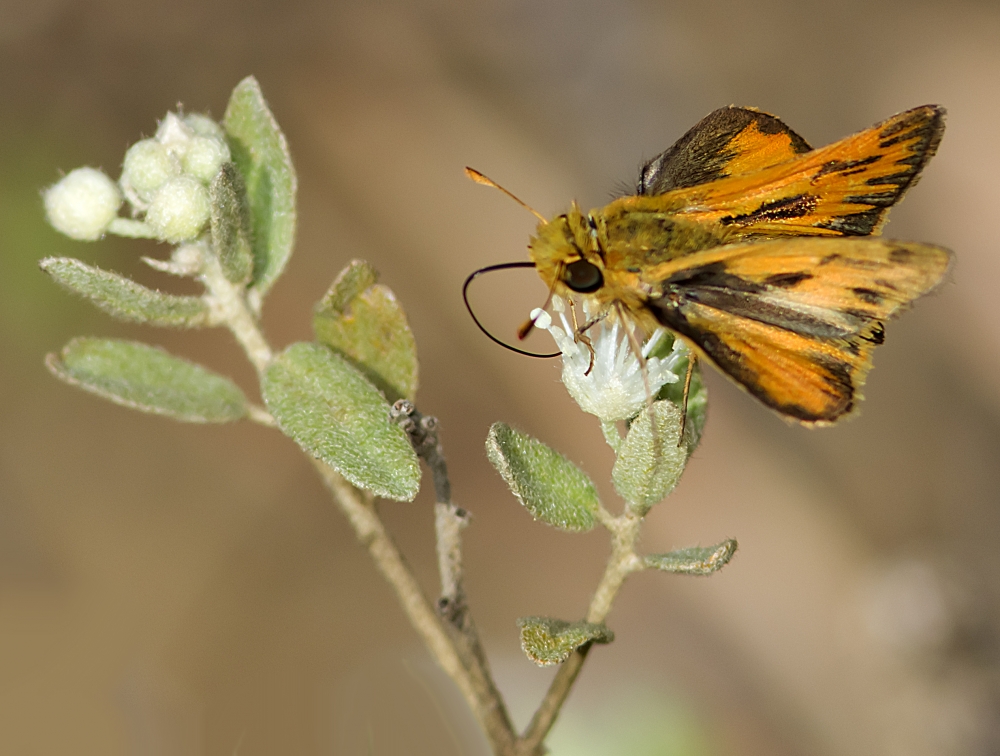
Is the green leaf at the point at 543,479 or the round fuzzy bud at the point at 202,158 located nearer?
the green leaf at the point at 543,479

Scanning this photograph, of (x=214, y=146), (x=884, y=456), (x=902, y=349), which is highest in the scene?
(x=214, y=146)

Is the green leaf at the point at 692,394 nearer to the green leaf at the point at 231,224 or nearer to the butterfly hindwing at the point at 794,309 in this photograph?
the butterfly hindwing at the point at 794,309

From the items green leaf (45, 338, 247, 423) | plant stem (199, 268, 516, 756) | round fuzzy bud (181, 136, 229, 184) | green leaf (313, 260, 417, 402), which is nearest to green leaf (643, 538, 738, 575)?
plant stem (199, 268, 516, 756)

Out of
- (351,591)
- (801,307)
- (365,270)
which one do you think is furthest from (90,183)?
(351,591)

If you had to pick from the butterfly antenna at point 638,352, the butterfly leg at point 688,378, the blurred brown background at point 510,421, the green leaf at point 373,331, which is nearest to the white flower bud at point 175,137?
the green leaf at point 373,331

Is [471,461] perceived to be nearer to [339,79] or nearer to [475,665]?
[339,79]

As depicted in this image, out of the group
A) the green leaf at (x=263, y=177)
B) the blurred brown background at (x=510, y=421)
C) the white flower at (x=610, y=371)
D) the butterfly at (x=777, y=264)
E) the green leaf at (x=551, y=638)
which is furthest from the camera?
the blurred brown background at (x=510, y=421)
